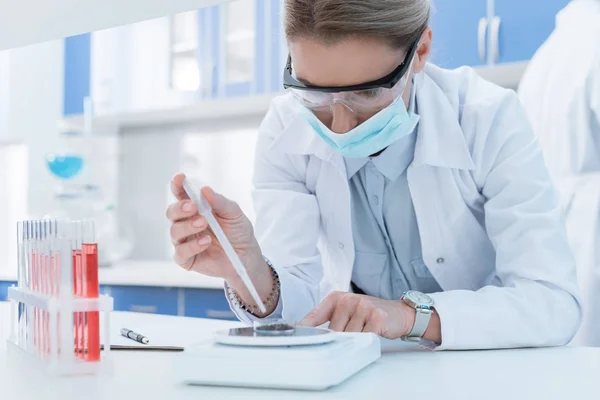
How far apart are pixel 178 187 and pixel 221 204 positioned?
0.29 feet

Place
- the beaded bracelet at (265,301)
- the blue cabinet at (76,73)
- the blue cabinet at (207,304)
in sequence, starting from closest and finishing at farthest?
the beaded bracelet at (265,301) → the blue cabinet at (207,304) → the blue cabinet at (76,73)

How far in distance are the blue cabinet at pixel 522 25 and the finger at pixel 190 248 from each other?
2.00 meters

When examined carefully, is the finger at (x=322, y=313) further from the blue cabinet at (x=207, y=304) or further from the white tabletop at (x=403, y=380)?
the blue cabinet at (x=207, y=304)

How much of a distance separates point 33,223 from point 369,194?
2.30ft

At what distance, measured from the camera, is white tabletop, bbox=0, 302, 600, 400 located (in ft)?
2.34

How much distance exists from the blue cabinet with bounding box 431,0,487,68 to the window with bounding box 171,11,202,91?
4.51ft

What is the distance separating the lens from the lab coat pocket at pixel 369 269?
1438 millimetres

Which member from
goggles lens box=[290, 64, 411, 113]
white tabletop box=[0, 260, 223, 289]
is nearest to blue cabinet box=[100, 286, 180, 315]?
white tabletop box=[0, 260, 223, 289]

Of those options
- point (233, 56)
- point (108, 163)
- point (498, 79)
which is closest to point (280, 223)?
point (498, 79)

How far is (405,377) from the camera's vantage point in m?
0.80

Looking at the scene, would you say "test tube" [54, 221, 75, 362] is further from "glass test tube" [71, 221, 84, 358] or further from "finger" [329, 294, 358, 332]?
"finger" [329, 294, 358, 332]

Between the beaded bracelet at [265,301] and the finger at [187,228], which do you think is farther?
the beaded bracelet at [265,301]

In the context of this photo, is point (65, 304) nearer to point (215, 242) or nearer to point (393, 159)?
point (215, 242)

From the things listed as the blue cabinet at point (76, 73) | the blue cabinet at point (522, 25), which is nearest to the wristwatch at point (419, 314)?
the blue cabinet at point (522, 25)
